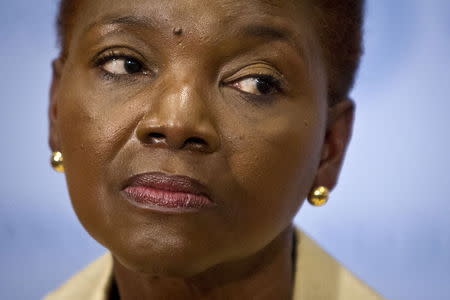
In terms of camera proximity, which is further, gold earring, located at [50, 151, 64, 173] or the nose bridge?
gold earring, located at [50, 151, 64, 173]

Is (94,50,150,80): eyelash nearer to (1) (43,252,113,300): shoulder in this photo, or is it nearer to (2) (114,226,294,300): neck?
(2) (114,226,294,300): neck

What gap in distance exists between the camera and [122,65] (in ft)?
4.41

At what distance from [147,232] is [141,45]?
325 mm

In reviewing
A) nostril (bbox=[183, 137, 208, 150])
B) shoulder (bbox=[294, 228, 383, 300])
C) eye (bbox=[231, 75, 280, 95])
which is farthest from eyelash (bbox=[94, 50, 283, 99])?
shoulder (bbox=[294, 228, 383, 300])

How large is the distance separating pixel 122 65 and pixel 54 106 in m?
→ 0.33

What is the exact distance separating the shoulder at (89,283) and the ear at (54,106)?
13.6 inches

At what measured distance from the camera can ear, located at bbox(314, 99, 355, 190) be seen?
156 cm

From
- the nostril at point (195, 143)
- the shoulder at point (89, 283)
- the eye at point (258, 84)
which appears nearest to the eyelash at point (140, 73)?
the eye at point (258, 84)

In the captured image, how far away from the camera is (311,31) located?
140cm

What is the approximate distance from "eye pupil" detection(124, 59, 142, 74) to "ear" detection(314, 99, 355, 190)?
43 cm

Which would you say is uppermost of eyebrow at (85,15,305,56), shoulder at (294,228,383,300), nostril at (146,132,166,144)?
eyebrow at (85,15,305,56)

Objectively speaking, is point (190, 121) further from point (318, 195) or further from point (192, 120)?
point (318, 195)

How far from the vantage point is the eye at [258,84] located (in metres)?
1.34

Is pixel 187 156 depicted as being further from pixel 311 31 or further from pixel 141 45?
pixel 311 31
